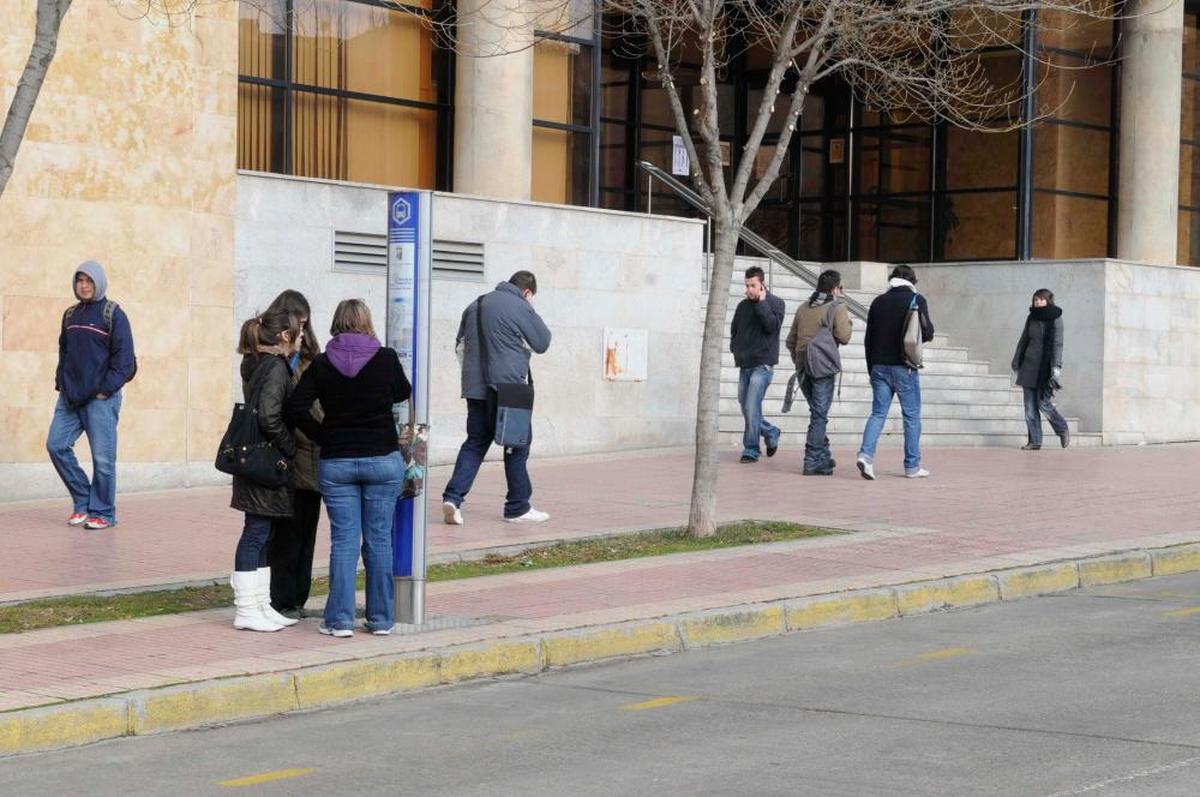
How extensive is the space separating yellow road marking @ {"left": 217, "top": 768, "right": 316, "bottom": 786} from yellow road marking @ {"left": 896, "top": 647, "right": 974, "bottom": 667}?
3.36m

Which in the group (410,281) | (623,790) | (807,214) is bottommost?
(623,790)

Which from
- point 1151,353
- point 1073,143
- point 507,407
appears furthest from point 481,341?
point 1073,143

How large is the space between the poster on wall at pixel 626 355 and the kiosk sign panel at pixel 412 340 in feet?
35.0

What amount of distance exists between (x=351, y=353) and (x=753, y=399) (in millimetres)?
10039

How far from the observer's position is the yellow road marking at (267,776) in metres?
6.79

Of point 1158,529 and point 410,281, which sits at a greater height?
point 410,281

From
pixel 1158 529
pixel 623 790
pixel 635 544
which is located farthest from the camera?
pixel 1158 529

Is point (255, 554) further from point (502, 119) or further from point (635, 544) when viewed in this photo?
point (502, 119)

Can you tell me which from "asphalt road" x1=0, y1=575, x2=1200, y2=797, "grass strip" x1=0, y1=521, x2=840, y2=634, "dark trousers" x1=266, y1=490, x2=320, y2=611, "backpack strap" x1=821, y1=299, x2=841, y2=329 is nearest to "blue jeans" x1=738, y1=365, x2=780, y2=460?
"backpack strap" x1=821, y1=299, x2=841, y2=329

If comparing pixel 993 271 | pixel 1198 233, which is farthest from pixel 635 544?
pixel 1198 233

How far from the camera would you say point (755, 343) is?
61.3ft

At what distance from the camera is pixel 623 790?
258 inches

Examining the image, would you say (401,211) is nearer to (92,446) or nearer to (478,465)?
(478,465)

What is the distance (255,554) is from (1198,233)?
23.9m
